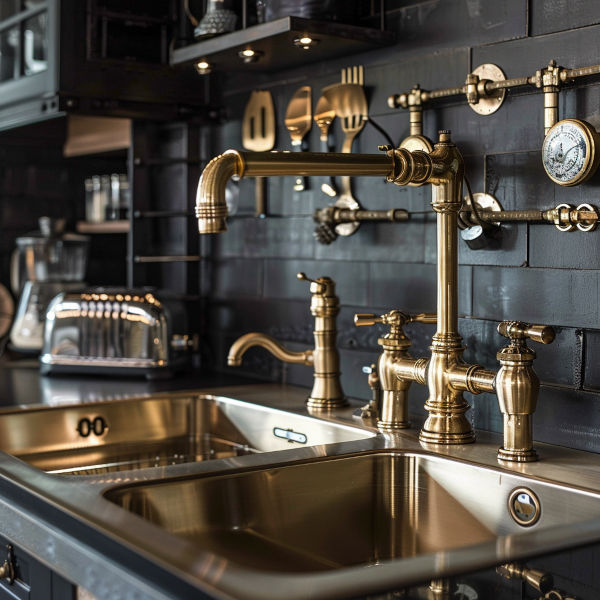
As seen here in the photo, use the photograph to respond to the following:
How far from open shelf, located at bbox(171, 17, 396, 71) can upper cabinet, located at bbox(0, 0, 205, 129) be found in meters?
0.23

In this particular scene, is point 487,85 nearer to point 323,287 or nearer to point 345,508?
point 323,287

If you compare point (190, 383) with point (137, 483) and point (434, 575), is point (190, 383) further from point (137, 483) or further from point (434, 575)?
point (434, 575)

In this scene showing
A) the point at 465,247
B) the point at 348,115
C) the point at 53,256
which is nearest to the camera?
the point at 465,247

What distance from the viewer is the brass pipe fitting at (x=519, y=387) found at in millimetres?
1334

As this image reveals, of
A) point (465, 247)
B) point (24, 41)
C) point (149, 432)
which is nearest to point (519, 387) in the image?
point (465, 247)

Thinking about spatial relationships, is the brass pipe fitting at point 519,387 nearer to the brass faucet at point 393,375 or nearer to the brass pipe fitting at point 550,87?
the brass faucet at point 393,375

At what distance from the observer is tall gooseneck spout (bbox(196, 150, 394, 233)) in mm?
1350

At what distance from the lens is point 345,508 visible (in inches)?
54.7

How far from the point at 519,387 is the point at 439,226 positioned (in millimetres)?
292

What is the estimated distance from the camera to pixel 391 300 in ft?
6.07

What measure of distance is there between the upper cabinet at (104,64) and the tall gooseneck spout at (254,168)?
0.91 m

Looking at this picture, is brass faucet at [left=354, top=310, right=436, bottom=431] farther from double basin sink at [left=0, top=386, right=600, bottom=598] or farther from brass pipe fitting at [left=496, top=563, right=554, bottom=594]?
Result: brass pipe fitting at [left=496, top=563, right=554, bottom=594]

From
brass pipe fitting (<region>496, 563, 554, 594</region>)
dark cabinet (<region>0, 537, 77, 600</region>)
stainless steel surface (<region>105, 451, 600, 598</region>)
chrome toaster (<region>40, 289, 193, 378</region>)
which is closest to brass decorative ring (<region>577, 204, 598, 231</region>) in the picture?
stainless steel surface (<region>105, 451, 600, 598</region>)

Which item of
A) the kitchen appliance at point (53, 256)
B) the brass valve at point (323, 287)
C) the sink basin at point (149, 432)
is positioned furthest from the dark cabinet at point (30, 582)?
the kitchen appliance at point (53, 256)
